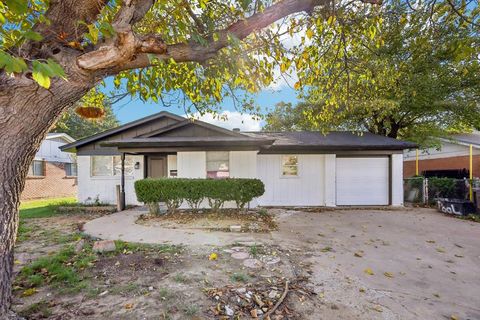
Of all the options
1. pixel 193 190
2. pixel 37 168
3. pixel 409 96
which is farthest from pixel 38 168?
pixel 409 96

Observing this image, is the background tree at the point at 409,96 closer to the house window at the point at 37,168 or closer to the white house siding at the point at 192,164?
the white house siding at the point at 192,164

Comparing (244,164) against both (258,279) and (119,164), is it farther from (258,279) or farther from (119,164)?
(258,279)

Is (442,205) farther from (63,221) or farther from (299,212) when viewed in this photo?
(63,221)

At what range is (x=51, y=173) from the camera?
18.0 m

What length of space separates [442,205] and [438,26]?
25.8 ft

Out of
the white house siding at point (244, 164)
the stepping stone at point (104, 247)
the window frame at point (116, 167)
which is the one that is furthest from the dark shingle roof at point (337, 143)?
the stepping stone at point (104, 247)

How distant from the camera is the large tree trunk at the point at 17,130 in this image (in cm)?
197

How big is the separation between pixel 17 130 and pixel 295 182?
10.3 meters

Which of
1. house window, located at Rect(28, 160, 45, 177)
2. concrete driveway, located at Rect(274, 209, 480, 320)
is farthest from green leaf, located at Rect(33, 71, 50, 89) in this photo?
house window, located at Rect(28, 160, 45, 177)

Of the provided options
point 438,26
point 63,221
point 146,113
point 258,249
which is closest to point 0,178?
point 258,249

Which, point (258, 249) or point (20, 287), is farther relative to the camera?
point (258, 249)

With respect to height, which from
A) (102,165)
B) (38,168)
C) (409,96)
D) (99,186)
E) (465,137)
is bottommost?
(99,186)

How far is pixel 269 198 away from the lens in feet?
36.8

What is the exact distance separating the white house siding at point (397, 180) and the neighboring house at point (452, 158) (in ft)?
20.3
